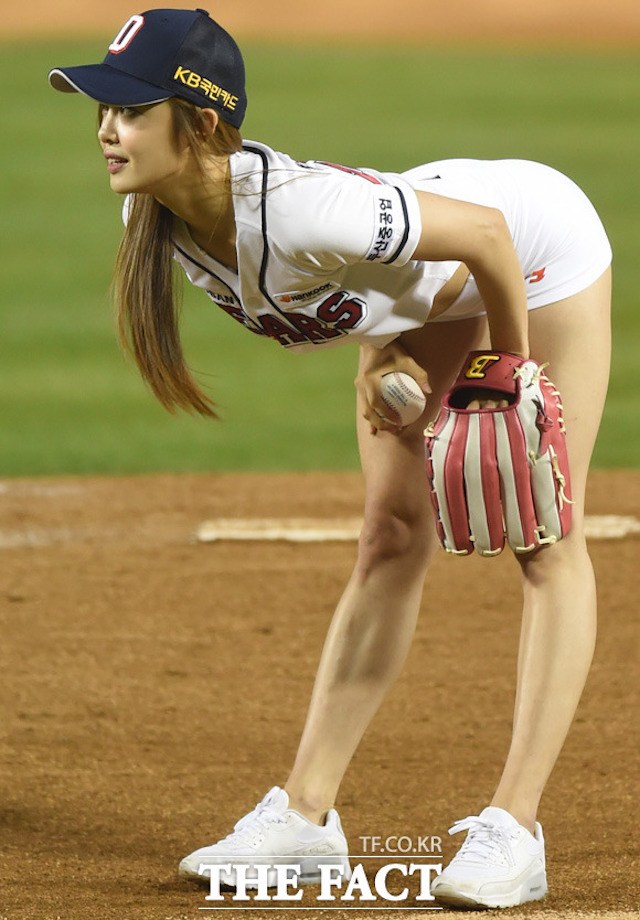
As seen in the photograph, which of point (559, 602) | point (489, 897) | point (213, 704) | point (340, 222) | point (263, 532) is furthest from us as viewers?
point (263, 532)

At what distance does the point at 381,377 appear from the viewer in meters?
2.65

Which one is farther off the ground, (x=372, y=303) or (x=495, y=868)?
(x=372, y=303)

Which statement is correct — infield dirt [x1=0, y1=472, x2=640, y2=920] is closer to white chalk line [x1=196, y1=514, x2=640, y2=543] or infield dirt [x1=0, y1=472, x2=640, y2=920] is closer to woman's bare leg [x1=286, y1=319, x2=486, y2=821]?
white chalk line [x1=196, y1=514, x2=640, y2=543]

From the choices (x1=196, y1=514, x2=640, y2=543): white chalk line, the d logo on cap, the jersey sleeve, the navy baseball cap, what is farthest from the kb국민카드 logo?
(x1=196, y1=514, x2=640, y2=543): white chalk line

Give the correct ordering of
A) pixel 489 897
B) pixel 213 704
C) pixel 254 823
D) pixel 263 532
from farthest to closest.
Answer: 1. pixel 263 532
2. pixel 213 704
3. pixel 254 823
4. pixel 489 897

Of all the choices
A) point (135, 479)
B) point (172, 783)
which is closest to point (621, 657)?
point (172, 783)

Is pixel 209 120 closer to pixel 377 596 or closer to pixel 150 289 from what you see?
pixel 150 289

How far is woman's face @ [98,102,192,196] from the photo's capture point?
2355mm

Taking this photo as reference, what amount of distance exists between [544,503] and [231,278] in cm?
66

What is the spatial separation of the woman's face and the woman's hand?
53 centimetres

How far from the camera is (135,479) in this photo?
20.2 feet

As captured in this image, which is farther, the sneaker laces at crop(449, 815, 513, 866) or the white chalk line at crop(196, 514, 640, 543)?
the white chalk line at crop(196, 514, 640, 543)

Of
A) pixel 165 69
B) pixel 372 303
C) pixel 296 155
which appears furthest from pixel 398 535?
pixel 296 155

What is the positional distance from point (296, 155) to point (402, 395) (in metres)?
13.1
